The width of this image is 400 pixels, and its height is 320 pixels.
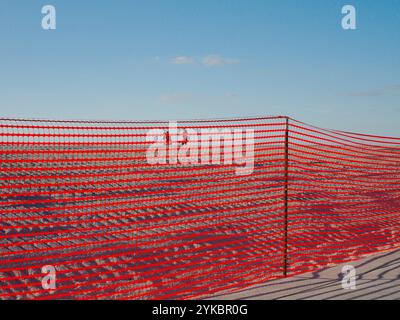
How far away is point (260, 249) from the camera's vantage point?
32.4 feet

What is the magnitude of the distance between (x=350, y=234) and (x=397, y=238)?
85.4 inches

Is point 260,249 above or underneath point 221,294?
underneath

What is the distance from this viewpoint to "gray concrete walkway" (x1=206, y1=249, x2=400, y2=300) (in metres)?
4.79

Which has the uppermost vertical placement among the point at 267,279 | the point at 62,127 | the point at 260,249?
the point at 62,127

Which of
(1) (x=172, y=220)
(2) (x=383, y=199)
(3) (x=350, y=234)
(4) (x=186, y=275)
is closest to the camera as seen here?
(4) (x=186, y=275)

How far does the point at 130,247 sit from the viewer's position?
369 inches

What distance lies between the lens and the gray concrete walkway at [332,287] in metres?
4.79

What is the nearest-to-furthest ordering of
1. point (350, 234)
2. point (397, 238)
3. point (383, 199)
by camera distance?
point (397, 238) → point (350, 234) → point (383, 199)

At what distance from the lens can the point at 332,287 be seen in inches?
201

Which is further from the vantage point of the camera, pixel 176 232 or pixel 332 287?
pixel 176 232
